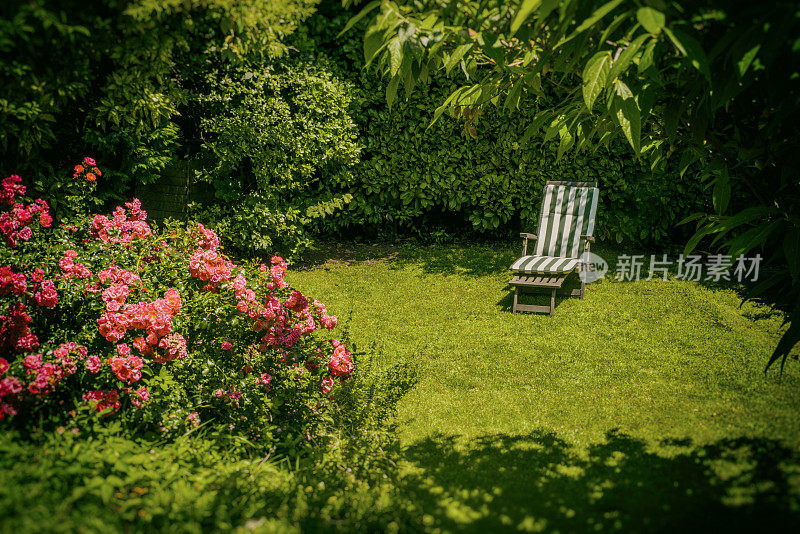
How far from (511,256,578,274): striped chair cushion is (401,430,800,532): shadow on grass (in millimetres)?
2664

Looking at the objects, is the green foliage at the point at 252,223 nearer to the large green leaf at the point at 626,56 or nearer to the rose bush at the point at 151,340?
the rose bush at the point at 151,340

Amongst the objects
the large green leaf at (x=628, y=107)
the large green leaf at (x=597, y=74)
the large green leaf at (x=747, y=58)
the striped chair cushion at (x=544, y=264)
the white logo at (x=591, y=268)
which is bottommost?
the white logo at (x=591, y=268)

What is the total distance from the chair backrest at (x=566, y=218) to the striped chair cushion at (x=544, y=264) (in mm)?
276

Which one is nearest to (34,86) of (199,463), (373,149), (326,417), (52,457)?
(52,457)

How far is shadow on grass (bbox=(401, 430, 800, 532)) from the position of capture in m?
2.04

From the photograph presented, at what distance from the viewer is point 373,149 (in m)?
7.98

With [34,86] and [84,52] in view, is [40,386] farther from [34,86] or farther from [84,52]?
[84,52]

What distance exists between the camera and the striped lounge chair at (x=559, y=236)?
19.6 feet

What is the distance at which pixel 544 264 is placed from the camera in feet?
19.9

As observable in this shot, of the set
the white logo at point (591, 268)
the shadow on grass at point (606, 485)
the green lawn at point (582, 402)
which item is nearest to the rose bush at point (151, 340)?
the green lawn at point (582, 402)

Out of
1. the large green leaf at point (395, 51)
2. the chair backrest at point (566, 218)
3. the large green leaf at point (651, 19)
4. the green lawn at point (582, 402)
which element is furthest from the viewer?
the chair backrest at point (566, 218)

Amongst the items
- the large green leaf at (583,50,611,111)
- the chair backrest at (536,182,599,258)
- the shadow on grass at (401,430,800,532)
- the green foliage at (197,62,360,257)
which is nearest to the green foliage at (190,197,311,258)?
the green foliage at (197,62,360,257)

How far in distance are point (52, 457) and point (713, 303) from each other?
6117mm

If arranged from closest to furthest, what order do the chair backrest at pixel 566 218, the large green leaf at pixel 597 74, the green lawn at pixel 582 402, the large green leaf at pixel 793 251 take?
the large green leaf at pixel 597 74 → the large green leaf at pixel 793 251 → the green lawn at pixel 582 402 → the chair backrest at pixel 566 218
